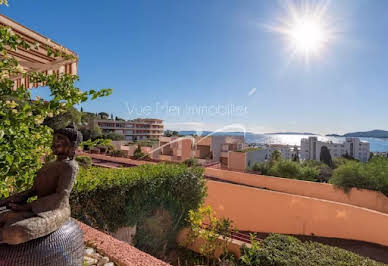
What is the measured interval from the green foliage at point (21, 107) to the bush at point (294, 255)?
4.22 meters

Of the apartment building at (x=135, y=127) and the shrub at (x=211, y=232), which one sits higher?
the apartment building at (x=135, y=127)

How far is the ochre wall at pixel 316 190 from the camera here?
8.60 m

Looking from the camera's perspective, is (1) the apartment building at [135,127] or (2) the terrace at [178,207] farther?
(1) the apartment building at [135,127]

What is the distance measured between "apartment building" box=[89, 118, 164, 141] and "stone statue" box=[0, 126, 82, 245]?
151 feet

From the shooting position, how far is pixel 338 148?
33.8 meters

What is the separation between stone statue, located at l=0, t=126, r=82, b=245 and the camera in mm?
1157

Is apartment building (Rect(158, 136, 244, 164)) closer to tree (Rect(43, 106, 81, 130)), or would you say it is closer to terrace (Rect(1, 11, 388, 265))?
terrace (Rect(1, 11, 388, 265))

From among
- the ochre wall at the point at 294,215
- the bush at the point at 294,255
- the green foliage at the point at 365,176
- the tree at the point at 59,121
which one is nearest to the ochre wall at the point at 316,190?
the green foliage at the point at 365,176

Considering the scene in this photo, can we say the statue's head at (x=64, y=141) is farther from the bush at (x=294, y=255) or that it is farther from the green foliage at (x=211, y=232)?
the bush at (x=294, y=255)

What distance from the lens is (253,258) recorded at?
4.37 metres

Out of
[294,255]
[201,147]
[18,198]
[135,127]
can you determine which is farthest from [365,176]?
[135,127]

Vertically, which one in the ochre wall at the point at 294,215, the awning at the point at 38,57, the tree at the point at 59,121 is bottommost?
the ochre wall at the point at 294,215

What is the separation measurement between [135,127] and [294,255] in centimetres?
5086

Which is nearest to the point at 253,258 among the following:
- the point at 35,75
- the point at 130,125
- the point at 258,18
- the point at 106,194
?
the point at 106,194
